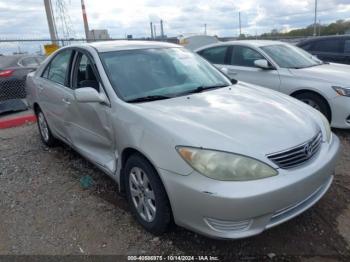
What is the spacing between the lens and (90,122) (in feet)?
11.9

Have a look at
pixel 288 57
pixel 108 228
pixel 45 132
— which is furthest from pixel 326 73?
pixel 45 132

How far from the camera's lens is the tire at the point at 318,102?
5320mm

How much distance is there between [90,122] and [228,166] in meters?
1.80

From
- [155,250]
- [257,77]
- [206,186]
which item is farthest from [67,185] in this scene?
[257,77]

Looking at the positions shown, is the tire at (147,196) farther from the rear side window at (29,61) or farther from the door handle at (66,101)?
the rear side window at (29,61)

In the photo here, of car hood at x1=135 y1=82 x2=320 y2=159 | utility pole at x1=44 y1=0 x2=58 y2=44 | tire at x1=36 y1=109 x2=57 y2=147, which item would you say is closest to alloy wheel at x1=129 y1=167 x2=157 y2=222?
car hood at x1=135 y1=82 x2=320 y2=159

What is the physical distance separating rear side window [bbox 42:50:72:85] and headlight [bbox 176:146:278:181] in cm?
252

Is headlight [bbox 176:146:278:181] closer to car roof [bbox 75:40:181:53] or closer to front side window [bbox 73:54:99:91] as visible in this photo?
front side window [bbox 73:54:99:91]

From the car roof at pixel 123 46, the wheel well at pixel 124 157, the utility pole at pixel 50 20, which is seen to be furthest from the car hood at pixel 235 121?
the utility pole at pixel 50 20

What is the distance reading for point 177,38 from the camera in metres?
16.1

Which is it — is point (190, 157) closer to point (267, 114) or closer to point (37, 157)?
point (267, 114)

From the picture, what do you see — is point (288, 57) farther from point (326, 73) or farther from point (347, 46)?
point (347, 46)

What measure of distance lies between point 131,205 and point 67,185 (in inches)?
48.9

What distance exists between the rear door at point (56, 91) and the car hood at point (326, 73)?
145 inches
